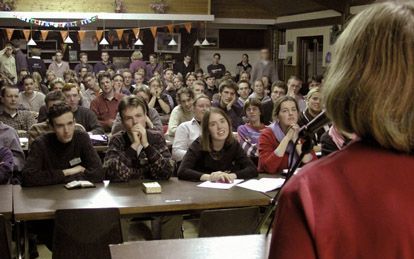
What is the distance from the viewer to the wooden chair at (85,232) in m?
2.87

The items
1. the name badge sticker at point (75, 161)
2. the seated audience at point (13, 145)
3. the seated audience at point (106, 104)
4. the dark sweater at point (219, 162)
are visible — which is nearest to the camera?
the name badge sticker at point (75, 161)

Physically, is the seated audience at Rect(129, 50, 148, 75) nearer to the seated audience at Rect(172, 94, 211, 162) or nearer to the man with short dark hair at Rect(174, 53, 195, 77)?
the man with short dark hair at Rect(174, 53, 195, 77)

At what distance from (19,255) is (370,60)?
283cm

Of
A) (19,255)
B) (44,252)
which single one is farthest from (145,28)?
(19,255)

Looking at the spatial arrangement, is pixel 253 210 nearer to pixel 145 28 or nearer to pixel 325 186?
pixel 325 186

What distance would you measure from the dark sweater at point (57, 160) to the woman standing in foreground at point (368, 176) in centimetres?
306

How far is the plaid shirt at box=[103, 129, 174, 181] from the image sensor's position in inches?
147

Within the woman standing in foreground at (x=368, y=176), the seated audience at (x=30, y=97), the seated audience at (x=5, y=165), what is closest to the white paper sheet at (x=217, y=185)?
the seated audience at (x=5, y=165)

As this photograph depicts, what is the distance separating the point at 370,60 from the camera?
0.75m

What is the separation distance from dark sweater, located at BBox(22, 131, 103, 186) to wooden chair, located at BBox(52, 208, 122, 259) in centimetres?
76

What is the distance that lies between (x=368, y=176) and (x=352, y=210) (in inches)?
2.1

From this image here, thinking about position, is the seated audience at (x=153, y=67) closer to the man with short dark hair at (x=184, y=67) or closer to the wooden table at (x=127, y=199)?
the man with short dark hair at (x=184, y=67)

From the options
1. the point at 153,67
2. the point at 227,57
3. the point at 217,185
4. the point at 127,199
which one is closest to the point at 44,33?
the point at 153,67

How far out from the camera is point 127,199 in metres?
3.23
